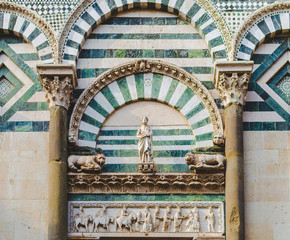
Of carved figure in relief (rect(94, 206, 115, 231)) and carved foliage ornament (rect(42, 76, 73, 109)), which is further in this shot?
carved foliage ornament (rect(42, 76, 73, 109))

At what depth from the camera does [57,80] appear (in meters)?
15.3

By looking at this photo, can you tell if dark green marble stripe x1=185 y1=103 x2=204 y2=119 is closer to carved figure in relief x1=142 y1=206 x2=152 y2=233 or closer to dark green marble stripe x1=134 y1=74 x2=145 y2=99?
dark green marble stripe x1=134 y1=74 x2=145 y2=99

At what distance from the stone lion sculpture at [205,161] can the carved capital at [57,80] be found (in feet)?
7.34

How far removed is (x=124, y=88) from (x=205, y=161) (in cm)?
195

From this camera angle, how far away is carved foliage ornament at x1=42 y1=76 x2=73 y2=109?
15.3 metres

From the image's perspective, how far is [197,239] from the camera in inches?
584

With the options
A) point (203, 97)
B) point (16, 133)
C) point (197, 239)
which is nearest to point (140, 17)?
point (203, 97)

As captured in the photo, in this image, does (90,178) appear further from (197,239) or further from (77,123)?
(197,239)

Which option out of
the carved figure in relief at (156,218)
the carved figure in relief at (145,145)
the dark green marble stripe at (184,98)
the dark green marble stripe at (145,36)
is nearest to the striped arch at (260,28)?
the dark green marble stripe at (145,36)

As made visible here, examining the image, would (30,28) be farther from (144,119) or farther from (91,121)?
(144,119)

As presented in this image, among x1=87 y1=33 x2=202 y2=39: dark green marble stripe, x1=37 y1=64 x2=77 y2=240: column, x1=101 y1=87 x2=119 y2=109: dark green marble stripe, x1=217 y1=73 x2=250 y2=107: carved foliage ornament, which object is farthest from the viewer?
x1=87 y1=33 x2=202 y2=39: dark green marble stripe

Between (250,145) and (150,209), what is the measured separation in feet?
6.52

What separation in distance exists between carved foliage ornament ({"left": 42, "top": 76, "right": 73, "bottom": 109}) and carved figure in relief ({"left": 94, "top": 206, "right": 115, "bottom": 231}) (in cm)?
184

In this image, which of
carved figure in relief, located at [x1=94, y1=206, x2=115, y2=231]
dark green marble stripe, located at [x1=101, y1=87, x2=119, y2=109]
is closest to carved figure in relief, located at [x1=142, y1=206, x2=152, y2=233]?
carved figure in relief, located at [x1=94, y1=206, x2=115, y2=231]
